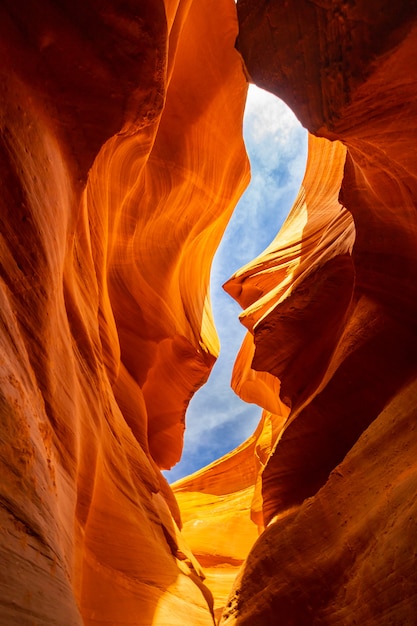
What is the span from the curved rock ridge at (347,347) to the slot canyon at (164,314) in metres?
0.02

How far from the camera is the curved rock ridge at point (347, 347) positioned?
11.2 ft

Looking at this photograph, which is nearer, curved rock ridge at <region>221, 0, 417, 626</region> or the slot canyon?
the slot canyon

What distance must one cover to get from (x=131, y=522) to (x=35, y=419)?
109 inches

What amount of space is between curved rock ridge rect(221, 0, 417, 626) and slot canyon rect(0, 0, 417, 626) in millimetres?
17

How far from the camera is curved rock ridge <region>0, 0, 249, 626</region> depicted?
261cm

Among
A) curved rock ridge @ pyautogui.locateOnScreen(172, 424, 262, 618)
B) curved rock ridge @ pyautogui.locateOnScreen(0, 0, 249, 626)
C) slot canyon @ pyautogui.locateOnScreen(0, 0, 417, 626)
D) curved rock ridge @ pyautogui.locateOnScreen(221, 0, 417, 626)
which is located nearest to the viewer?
curved rock ridge @ pyautogui.locateOnScreen(0, 0, 249, 626)

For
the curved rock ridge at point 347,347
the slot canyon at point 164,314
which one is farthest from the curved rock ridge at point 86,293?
the curved rock ridge at point 347,347

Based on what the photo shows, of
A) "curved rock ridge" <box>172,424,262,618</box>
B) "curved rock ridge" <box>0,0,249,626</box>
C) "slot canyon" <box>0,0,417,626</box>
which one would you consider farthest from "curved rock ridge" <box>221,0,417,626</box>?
"curved rock ridge" <box>172,424,262,618</box>

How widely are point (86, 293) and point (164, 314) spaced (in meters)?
3.74

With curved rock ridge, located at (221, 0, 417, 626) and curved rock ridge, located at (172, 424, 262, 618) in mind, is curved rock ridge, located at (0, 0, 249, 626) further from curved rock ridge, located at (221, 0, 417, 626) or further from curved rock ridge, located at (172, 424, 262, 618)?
curved rock ridge, located at (172, 424, 262, 618)

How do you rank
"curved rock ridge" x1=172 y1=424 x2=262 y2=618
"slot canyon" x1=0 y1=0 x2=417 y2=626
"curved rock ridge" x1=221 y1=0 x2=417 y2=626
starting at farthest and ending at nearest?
"curved rock ridge" x1=172 y1=424 x2=262 y2=618 < "curved rock ridge" x1=221 y1=0 x2=417 y2=626 < "slot canyon" x1=0 y1=0 x2=417 y2=626

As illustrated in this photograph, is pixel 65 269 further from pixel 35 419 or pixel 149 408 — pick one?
pixel 149 408

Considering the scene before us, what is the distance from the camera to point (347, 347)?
5699mm

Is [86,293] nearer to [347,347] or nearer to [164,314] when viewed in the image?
[347,347]
